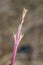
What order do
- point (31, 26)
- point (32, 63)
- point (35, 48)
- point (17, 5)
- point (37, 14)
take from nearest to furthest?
point (32, 63) < point (35, 48) < point (31, 26) < point (37, 14) < point (17, 5)

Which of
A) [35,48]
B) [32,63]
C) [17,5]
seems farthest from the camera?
[17,5]

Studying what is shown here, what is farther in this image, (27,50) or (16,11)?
(16,11)

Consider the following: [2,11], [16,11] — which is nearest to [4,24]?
[2,11]

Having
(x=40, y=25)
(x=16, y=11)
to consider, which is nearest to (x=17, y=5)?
(x=16, y=11)

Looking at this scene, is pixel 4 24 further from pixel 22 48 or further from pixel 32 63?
pixel 32 63

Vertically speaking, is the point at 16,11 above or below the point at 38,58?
above

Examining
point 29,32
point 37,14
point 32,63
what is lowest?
point 32,63
